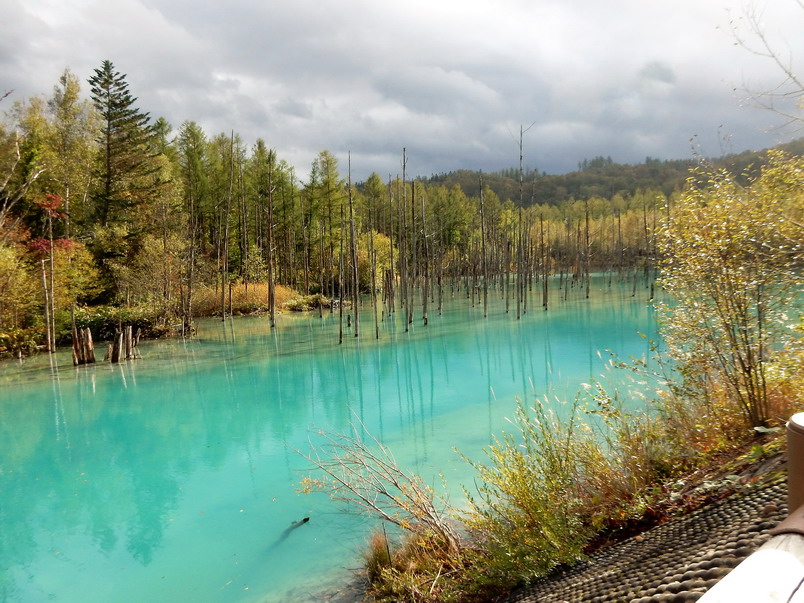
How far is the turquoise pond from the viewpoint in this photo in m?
6.52

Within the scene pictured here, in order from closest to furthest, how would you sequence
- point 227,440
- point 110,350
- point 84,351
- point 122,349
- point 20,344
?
point 227,440 → point 84,351 → point 110,350 → point 122,349 → point 20,344

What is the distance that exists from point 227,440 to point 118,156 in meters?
25.6

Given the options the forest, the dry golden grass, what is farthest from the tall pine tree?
the dry golden grass

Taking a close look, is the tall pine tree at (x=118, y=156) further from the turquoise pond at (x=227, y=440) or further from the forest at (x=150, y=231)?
the turquoise pond at (x=227, y=440)

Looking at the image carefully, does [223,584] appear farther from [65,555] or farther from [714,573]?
[714,573]

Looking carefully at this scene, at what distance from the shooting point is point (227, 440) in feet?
38.3

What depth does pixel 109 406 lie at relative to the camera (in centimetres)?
1466

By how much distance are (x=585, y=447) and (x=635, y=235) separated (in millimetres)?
67856

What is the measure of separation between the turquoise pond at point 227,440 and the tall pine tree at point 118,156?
10.8 meters

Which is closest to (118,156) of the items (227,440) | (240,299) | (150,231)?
(150,231)

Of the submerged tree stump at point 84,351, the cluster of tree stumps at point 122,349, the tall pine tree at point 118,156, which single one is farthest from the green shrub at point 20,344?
the tall pine tree at point 118,156

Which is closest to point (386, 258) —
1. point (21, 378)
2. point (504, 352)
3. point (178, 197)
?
point (178, 197)

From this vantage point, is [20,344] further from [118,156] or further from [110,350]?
[118,156]

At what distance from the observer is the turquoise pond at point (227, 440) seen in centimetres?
652
